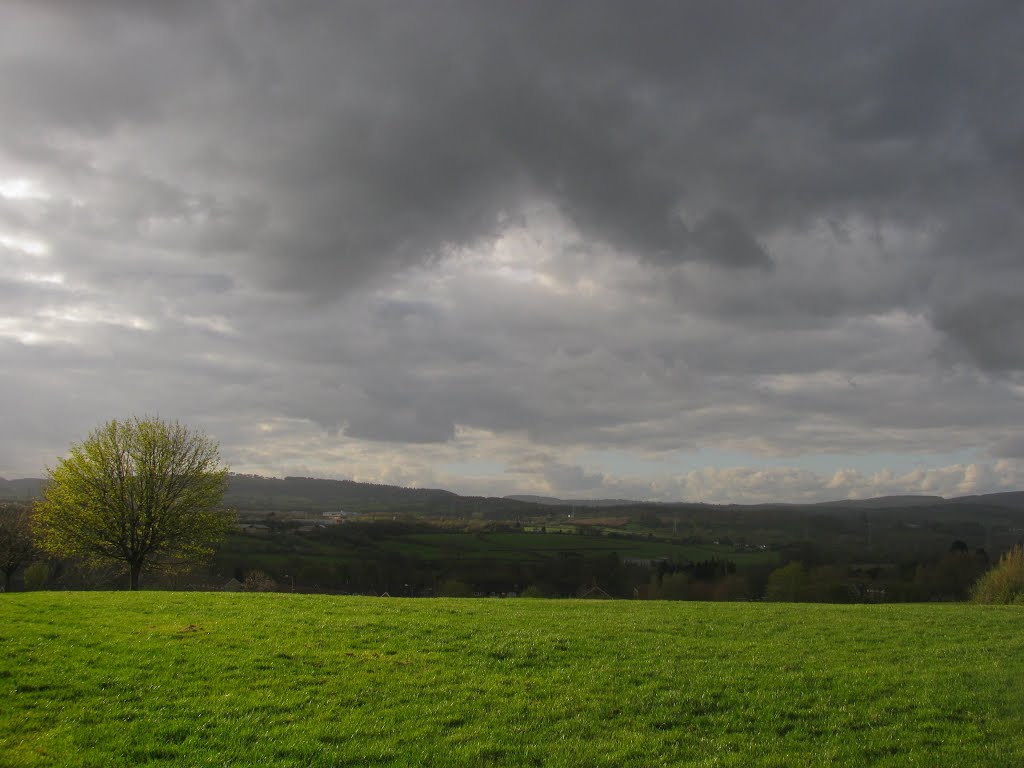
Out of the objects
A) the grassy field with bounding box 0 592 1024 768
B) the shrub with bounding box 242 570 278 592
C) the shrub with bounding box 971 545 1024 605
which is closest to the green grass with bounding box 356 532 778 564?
the shrub with bounding box 242 570 278 592

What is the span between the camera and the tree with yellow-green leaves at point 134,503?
134 feet

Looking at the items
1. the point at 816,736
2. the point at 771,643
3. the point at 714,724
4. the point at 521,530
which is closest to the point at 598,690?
the point at 714,724

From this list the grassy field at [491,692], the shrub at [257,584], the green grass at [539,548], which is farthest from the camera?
the green grass at [539,548]

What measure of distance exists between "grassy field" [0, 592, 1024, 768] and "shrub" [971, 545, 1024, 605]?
80.7 feet

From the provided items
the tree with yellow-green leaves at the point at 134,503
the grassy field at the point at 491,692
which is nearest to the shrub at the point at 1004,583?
the grassy field at the point at 491,692

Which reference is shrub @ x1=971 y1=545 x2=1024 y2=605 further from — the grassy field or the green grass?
the green grass

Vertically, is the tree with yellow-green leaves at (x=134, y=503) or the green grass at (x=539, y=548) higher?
the tree with yellow-green leaves at (x=134, y=503)

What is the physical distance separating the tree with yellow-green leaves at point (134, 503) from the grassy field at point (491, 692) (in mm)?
22035

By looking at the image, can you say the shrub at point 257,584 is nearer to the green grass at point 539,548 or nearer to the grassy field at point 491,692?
the green grass at point 539,548

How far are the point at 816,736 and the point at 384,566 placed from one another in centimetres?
8554

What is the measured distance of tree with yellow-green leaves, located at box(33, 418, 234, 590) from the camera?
4084 centimetres

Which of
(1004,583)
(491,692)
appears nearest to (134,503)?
(491,692)

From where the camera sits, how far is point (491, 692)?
511 inches

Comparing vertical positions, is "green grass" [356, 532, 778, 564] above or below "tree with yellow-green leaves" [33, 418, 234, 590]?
below
